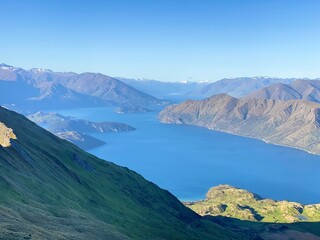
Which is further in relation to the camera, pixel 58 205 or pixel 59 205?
pixel 59 205

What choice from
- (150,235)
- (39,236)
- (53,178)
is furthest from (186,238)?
(39,236)

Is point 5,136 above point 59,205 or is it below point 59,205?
above

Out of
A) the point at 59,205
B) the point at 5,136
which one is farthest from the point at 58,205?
the point at 5,136

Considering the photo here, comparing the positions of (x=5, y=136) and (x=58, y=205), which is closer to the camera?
(x=58, y=205)

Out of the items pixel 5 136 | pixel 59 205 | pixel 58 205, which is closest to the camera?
pixel 58 205

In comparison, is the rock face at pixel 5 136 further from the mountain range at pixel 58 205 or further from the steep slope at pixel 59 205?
the steep slope at pixel 59 205

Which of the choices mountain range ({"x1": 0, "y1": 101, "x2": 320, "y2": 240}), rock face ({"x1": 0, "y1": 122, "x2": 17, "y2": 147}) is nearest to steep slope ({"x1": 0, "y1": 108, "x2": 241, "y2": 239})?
mountain range ({"x1": 0, "y1": 101, "x2": 320, "y2": 240})

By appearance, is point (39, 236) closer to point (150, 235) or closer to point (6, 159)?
point (6, 159)

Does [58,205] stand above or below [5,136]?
below

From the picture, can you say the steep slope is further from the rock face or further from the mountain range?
the rock face

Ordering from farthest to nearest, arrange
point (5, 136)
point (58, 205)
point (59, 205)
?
point (5, 136) < point (59, 205) < point (58, 205)

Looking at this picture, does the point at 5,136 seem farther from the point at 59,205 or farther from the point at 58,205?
the point at 58,205
